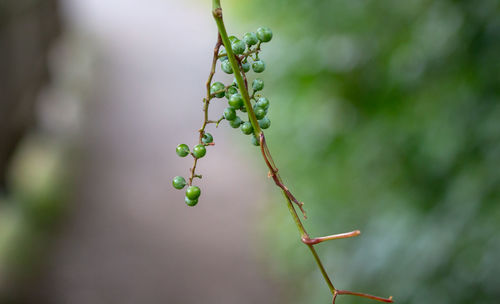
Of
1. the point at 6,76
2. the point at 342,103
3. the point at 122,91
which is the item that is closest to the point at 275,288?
the point at 342,103

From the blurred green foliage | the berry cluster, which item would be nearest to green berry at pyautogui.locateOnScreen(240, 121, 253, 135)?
the berry cluster

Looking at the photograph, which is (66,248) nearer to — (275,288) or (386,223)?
(275,288)

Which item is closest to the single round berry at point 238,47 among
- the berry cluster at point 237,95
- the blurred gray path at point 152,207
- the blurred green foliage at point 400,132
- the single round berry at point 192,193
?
the berry cluster at point 237,95

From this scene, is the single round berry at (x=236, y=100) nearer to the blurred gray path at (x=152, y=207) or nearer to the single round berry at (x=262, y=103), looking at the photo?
the single round berry at (x=262, y=103)

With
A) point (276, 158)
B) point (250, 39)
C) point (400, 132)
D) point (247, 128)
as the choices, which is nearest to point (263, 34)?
point (250, 39)

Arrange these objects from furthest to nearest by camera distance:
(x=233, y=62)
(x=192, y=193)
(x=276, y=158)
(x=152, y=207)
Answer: (x=152, y=207), (x=276, y=158), (x=192, y=193), (x=233, y=62)

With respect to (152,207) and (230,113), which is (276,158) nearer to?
(152,207)
